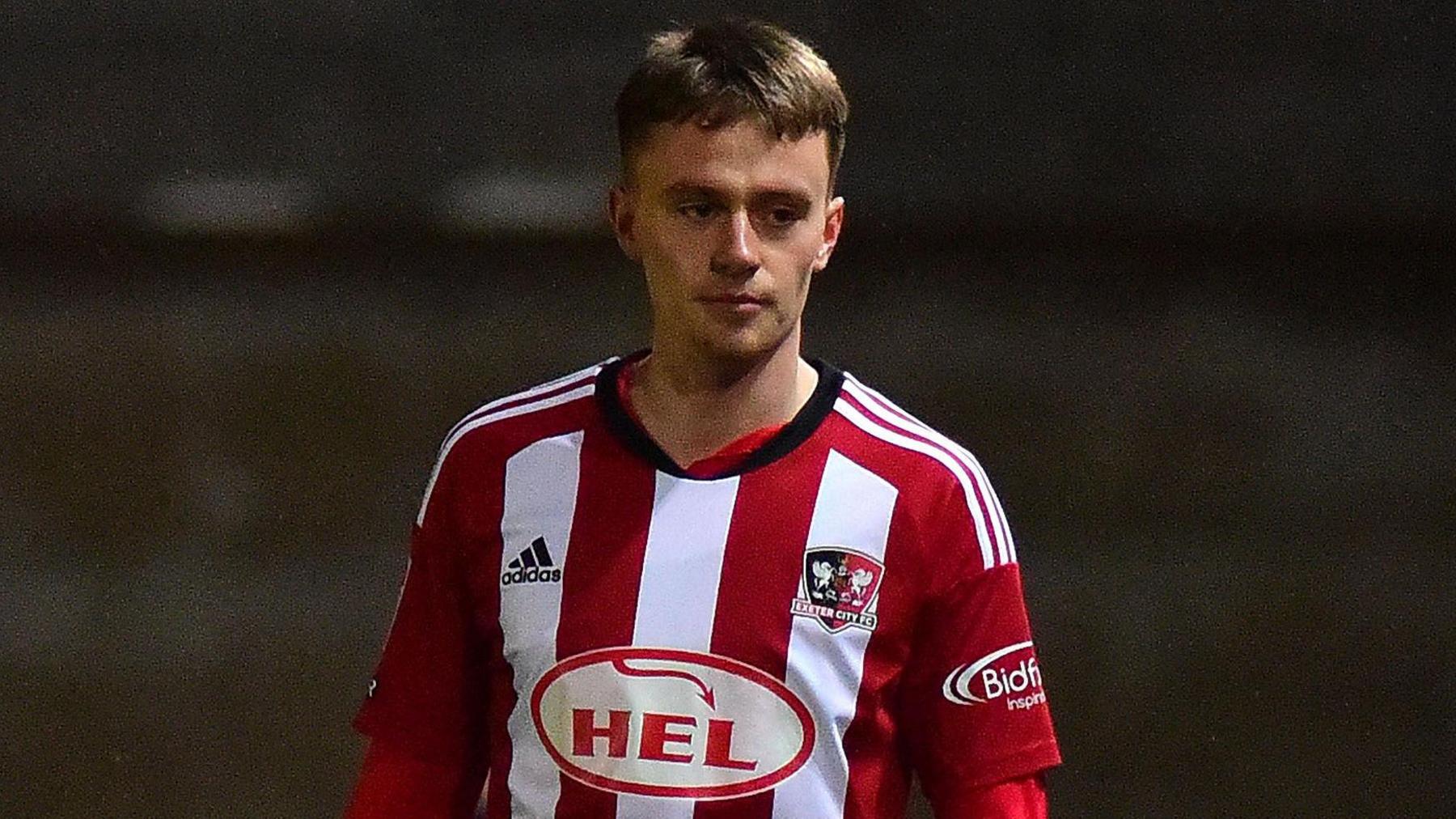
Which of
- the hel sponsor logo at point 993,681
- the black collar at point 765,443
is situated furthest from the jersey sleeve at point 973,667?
the black collar at point 765,443

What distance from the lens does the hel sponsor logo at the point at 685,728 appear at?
112cm

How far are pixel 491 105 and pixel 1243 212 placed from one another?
2.54 feet

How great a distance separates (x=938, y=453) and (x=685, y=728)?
0.77 ft

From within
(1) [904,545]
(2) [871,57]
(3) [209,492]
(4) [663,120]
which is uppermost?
(2) [871,57]

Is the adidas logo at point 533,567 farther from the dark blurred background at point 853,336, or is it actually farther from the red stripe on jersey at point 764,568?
the dark blurred background at point 853,336

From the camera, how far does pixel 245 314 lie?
1.92 metres

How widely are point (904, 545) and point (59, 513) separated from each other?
113cm

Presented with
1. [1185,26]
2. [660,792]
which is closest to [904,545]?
[660,792]

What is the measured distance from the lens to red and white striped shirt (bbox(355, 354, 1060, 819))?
1127 mm

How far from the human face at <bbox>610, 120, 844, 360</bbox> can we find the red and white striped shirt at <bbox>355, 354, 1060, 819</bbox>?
0.09 metres

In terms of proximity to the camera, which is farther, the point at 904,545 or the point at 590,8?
the point at 590,8

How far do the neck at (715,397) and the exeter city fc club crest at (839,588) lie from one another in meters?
0.10

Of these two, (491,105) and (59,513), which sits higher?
(491,105)

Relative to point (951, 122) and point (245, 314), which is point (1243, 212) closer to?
point (951, 122)
